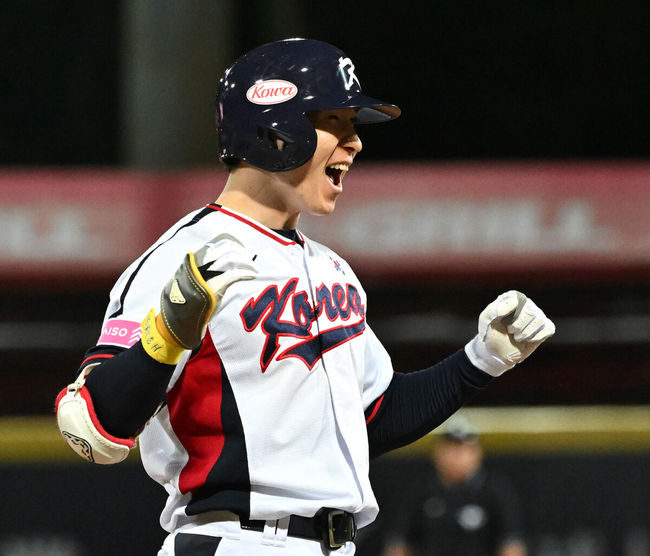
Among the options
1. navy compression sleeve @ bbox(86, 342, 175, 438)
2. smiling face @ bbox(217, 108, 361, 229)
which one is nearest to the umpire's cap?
A: smiling face @ bbox(217, 108, 361, 229)

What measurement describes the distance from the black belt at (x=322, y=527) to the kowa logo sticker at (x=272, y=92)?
768 mm

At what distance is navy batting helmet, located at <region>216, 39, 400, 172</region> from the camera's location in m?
2.20

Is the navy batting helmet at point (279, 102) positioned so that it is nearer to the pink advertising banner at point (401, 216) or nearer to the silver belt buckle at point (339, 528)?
the silver belt buckle at point (339, 528)

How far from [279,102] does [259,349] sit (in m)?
0.49

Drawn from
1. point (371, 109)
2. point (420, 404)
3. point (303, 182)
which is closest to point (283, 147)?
point (303, 182)

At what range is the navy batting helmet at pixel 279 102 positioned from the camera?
220 centimetres

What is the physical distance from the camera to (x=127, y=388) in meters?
1.86

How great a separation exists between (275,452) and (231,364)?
0.57 feet

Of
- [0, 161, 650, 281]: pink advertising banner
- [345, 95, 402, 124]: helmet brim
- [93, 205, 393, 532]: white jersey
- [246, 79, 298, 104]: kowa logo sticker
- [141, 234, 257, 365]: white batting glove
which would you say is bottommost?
[0, 161, 650, 281]: pink advertising banner

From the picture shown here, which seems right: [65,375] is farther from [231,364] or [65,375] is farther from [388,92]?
[231,364]

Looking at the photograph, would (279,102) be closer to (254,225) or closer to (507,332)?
(254,225)

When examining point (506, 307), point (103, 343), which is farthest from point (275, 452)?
point (506, 307)

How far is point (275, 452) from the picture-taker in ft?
6.75

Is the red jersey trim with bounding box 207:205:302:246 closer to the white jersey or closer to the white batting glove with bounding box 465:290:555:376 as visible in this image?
the white jersey
